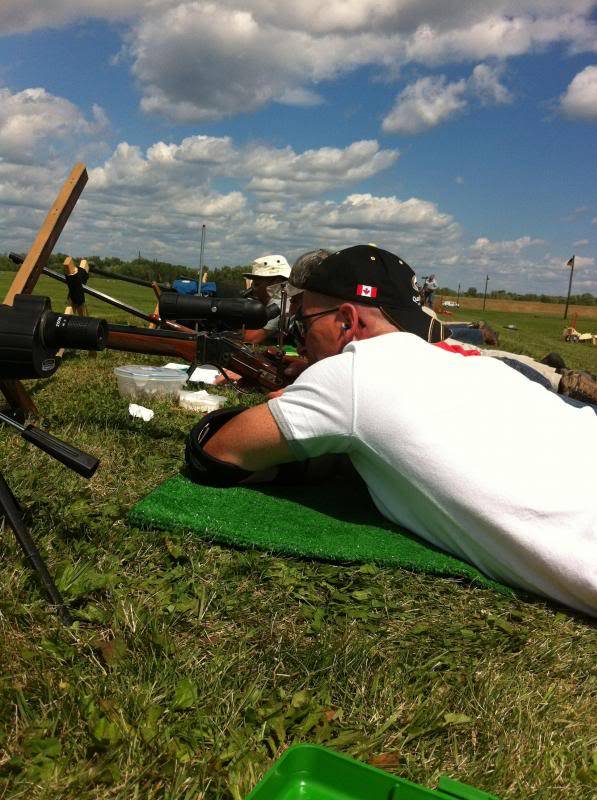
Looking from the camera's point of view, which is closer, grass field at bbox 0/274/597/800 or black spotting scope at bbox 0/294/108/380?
grass field at bbox 0/274/597/800

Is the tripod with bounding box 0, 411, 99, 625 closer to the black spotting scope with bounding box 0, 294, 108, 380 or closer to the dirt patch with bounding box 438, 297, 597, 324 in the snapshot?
the black spotting scope with bounding box 0, 294, 108, 380

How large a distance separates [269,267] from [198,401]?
3.24m

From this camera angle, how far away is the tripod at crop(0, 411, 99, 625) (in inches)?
69.1

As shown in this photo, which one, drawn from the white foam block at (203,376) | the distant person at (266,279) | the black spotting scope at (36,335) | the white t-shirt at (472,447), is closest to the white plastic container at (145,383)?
the white foam block at (203,376)

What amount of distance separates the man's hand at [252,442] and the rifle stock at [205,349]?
1.28m

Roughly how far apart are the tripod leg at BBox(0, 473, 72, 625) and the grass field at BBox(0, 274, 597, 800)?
5 cm

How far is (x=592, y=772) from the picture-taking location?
158 centimetres

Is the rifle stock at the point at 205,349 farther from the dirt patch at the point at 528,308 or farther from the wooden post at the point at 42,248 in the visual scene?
the dirt patch at the point at 528,308

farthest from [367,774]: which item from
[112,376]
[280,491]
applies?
[112,376]

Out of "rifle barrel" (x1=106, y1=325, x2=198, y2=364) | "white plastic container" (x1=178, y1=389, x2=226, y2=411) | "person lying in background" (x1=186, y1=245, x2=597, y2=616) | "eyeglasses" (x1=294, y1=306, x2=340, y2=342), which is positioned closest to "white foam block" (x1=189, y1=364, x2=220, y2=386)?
"white plastic container" (x1=178, y1=389, x2=226, y2=411)

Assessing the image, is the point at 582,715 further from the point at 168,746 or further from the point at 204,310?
the point at 204,310

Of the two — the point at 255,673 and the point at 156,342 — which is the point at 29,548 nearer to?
the point at 255,673

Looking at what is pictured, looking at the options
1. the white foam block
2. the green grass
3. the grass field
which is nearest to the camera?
the grass field

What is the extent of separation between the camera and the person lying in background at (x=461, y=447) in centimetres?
212
